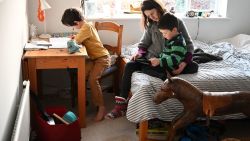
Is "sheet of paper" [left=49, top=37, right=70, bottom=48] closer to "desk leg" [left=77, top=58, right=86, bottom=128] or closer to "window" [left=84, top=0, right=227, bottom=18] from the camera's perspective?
"desk leg" [left=77, top=58, right=86, bottom=128]

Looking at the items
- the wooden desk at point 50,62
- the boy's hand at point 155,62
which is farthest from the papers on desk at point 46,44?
the boy's hand at point 155,62

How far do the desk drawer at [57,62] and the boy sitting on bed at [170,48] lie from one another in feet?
1.97

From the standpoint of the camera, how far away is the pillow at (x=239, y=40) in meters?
3.57

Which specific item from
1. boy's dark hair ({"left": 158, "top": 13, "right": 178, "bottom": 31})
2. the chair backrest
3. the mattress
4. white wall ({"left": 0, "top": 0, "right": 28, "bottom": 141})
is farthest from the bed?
white wall ({"left": 0, "top": 0, "right": 28, "bottom": 141})

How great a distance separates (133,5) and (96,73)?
114cm

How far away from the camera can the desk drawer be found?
2.65 metres

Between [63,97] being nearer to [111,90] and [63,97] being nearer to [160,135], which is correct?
[111,90]

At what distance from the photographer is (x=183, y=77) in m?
2.59

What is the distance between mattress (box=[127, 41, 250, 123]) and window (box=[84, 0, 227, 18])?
1.10 m

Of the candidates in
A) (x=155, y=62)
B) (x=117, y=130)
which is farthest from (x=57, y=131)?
(x=155, y=62)

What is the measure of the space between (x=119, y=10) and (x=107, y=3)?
16cm

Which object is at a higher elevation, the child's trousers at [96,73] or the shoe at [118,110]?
the child's trousers at [96,73]

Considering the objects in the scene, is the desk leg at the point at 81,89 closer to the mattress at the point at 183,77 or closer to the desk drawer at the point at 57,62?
the desk drawer at the point at 57,62

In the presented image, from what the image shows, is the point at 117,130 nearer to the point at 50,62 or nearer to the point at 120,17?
the point at 50,62
